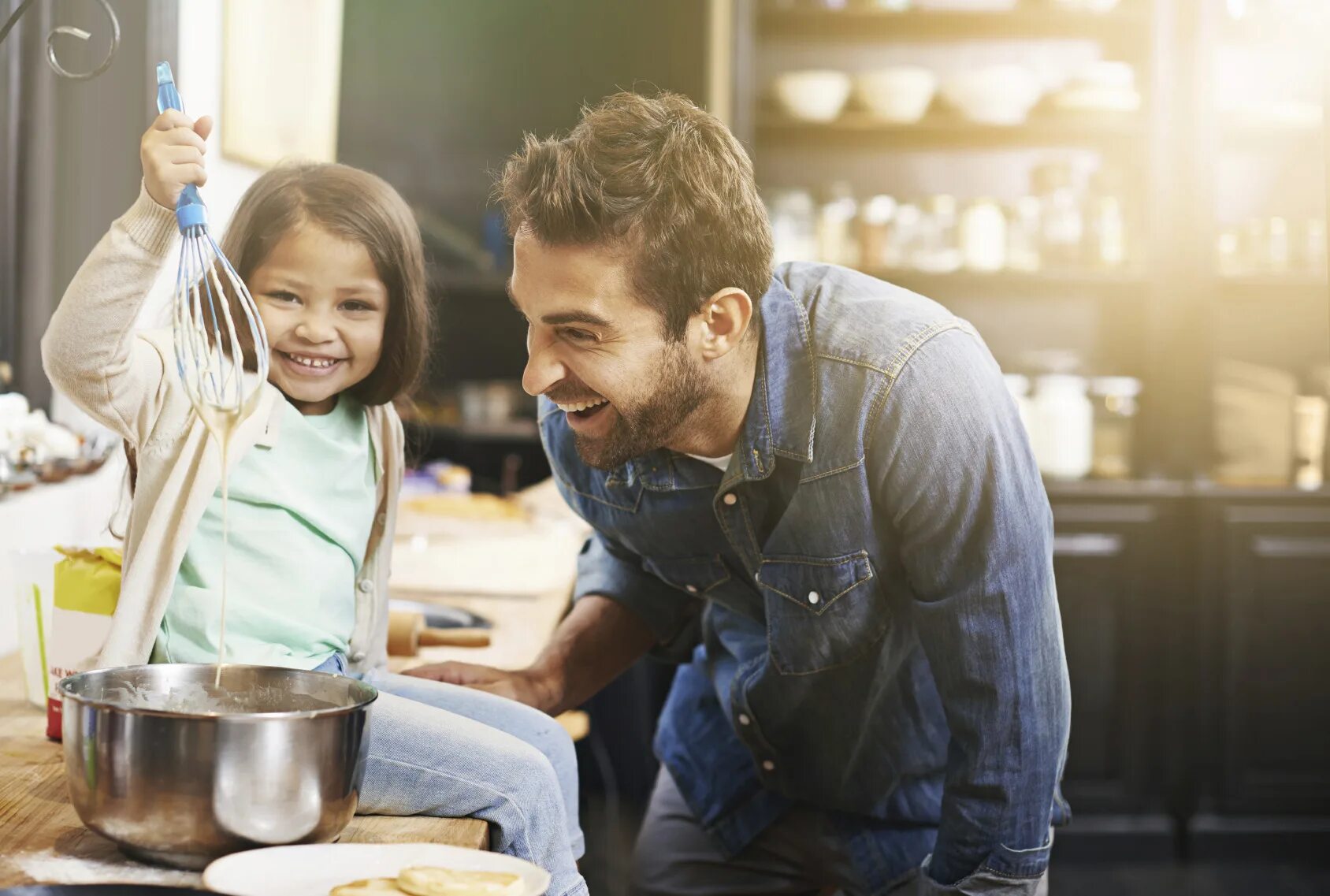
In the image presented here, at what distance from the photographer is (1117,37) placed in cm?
370

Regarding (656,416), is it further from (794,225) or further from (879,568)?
(794,225)

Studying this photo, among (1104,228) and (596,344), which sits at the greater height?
(1104,228)

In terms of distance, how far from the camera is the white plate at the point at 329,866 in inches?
34.0

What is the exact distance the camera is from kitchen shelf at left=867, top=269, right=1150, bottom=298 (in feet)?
11.6

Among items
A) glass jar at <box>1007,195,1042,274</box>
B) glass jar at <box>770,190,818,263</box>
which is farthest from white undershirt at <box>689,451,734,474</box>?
glass jar at <box>1007,195,1042,274</box>

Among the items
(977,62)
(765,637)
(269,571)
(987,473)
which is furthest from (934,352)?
(977,62)

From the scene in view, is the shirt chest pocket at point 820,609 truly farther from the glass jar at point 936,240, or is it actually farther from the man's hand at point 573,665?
the glass jar at point 936,240

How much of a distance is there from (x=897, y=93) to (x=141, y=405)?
274 cm

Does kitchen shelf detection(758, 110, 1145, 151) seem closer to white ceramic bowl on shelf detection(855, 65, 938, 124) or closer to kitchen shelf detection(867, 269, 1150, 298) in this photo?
white ceramic bowl on shelf detection(855, 65, 938, 124)

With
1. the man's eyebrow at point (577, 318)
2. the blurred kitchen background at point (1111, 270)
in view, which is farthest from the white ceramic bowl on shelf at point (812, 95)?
the man's eyebrow at point (577, 318)

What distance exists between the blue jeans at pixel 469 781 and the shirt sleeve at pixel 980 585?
1.39 ft

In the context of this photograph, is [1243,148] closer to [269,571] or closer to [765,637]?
[765,637]

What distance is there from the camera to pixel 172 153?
1051 mm

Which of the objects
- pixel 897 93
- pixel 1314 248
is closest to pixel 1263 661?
pixel 1314 248
